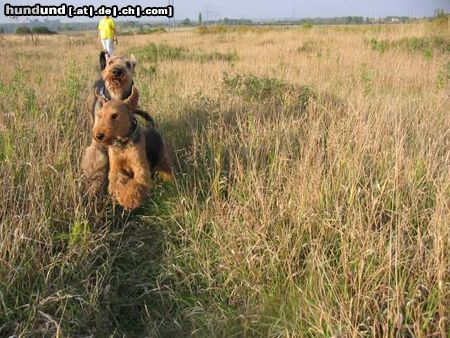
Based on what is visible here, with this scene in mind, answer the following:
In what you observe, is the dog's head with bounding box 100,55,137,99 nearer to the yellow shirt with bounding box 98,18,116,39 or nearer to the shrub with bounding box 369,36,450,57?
the yellow shirt with bounding box 98,18,116,39

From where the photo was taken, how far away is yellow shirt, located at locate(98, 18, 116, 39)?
30.0ft

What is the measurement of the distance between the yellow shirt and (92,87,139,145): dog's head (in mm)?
7335

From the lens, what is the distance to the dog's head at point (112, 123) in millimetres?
2557

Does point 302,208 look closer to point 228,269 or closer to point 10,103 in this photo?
point 228,269

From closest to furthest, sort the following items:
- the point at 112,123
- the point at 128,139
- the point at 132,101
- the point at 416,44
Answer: the point at 112,123, the point at 128,139, the point at 132,101, the point at 416,44

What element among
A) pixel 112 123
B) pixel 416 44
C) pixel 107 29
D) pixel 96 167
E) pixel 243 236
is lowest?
pixel 243 236

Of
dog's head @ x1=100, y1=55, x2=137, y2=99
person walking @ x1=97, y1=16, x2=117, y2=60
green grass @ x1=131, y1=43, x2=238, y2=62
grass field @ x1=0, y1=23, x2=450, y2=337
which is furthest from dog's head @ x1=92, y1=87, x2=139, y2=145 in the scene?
green grass @ x1=131, y1=43, x2=238, y2=62

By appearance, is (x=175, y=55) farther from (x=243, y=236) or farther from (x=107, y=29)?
(x=243, y=236)

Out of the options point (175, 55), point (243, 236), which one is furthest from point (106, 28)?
point (243, 236)

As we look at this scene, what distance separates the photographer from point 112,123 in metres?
2.58

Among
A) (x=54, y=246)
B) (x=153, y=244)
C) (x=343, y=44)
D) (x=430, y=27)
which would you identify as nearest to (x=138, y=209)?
(x=153, y=244)

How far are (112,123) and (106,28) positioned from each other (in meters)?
7.52

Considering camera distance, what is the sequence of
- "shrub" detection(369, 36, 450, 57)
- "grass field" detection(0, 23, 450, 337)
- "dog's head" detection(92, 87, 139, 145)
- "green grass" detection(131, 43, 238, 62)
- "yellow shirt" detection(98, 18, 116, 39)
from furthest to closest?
1. "green grass" detection(131, 43, 238, 62)
2. "shrub" detection(369, 36, 450, 57)
3. "yellow shirt" detection(98, 18, 116, 39)
4. "dog's head" detection(92, 87, 139, 145)
5. "grass field" detection(0, 23, 450, 337)

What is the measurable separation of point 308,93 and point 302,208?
10.2 feet
